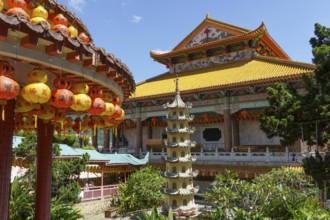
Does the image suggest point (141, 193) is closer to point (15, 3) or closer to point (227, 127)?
point (227, 127)

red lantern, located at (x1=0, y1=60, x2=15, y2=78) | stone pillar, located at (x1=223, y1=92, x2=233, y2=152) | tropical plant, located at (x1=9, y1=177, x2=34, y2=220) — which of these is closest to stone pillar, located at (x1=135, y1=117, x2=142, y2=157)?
stone pillar, located at (x1=223, y1=92, x2=233, y2=152)

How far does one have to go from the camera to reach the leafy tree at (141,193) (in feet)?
53.3

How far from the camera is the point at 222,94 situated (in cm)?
2059

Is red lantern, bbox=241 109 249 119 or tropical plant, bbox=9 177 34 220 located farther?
red lantern, bbox=241 109 249 119

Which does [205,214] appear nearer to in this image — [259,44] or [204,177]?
[204,177]

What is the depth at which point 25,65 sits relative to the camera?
168 inches

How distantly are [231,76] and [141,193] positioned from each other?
1011 cm

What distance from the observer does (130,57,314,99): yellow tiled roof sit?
18.0 meters

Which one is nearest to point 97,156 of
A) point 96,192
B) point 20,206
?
point 96,192

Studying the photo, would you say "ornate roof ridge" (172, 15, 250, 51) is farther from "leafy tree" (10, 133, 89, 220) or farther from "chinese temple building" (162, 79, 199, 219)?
"leafy tree" (10, 133, 89, 220)

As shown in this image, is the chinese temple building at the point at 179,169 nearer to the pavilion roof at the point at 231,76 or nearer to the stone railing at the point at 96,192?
the pavilion roof at the point at 231,76

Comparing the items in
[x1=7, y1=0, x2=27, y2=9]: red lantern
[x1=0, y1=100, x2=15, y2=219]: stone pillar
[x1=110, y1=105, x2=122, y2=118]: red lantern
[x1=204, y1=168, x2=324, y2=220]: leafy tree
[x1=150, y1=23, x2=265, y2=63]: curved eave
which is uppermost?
[x1=150, y1=23, x2=265, y2=63]: curved eave

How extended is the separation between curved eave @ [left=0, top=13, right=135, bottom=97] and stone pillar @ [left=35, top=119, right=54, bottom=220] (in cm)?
192

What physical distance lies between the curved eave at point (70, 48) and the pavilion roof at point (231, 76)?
45.2ft
